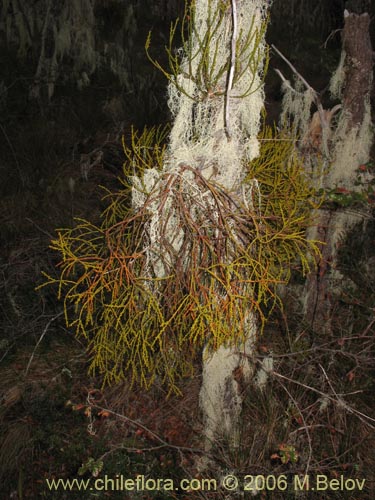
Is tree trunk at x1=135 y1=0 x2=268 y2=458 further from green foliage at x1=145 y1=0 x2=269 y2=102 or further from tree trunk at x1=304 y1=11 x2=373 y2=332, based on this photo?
tree trunk at x1=304 y1=11 x2=373 y2=332

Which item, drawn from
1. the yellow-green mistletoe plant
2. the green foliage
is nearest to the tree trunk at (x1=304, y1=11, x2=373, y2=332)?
the yellow-green mistletoe plant

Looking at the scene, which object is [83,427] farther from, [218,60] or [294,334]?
[218,60]

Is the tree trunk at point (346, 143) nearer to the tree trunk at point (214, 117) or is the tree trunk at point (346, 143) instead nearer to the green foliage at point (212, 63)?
the tree trunk at point (214, 117)

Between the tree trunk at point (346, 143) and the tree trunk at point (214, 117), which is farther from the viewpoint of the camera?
the tree trunk at point (346, 143)

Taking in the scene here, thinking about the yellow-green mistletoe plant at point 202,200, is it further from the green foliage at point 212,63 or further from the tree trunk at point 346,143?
the tree trunk at point 346,143

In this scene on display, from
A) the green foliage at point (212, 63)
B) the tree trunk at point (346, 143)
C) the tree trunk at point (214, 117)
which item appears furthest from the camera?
the tree trunk at point (346, 143)

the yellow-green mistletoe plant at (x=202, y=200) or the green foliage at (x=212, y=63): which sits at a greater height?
the green foliage at (x=212, y=63)

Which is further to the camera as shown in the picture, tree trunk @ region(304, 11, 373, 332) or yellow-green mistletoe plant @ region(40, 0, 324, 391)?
tree trunk @ region(304, 11, 373, 332)

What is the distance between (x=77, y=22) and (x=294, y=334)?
30.0 ft

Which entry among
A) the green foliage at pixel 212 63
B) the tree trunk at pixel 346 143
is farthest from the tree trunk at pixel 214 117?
the tree trunk at pixel 346 143

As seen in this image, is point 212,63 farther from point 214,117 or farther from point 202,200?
point 202,200

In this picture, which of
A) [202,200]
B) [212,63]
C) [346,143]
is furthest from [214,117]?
[346,143]

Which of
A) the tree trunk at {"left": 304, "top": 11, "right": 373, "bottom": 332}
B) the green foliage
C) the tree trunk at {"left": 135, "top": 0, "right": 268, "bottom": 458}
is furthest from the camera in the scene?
the tree trunk at {"left": 304, "top": 11, "right": 373, "bottom": 332}

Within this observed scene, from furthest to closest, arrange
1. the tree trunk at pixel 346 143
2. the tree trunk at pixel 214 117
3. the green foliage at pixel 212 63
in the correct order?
1. the tree trunk at pixel 346 143
2. the tree trunk at pixel 214 117
3. the green foliage at pixel 212 63
